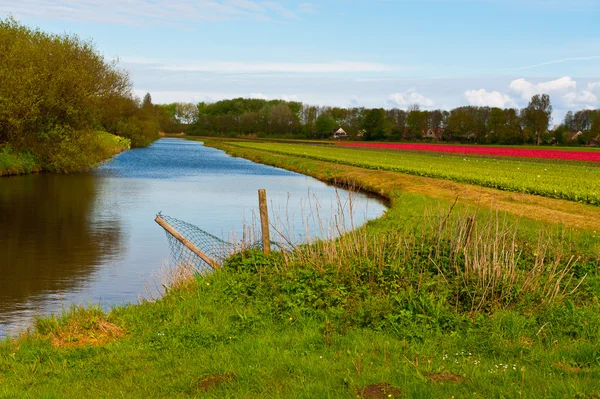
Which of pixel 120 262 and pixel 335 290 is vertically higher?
pixel 335 290

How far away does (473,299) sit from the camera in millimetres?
11383

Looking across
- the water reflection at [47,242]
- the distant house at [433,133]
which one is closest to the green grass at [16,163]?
the water reflection at [47,242]

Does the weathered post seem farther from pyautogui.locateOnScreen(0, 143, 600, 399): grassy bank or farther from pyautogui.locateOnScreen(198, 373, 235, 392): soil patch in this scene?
pyautogui.locateOnScreen(198, 373, 235, 392): soil patch

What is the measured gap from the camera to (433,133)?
196m

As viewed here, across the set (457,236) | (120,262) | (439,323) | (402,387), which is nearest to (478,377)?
(402,387)

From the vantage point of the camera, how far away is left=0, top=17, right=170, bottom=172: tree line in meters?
44.8

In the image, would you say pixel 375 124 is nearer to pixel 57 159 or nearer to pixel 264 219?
pixel 57 159

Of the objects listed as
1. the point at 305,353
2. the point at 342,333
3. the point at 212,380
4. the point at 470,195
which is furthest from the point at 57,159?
the point at 212,380

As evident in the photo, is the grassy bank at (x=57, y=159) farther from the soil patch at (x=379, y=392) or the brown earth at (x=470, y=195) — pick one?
the soil patch at (x=379, y=392)

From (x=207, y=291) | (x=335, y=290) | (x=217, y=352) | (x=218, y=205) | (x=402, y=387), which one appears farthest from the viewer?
(x=218, y=205)

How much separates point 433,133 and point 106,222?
175 metres

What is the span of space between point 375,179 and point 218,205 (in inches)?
695

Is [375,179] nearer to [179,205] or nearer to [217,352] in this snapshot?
[179,205]

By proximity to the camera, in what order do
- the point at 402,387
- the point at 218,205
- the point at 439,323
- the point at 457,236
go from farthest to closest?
the point at 218,205
the point at 457,236
the point at 439,323
the point at 402,387
